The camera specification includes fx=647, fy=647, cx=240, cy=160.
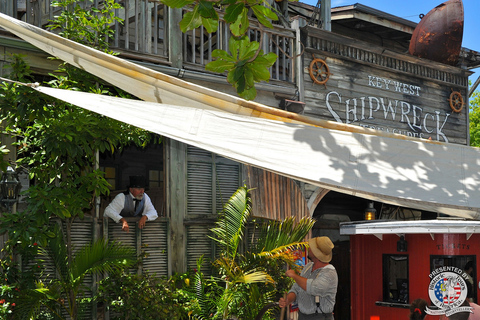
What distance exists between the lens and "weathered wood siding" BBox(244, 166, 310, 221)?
33.7ft

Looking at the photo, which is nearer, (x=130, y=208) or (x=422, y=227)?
(x=130, y=208)

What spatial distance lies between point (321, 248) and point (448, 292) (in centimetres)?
146

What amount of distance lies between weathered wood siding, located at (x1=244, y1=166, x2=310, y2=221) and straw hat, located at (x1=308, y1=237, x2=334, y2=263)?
113 inches

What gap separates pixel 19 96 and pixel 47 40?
1442 millimetres

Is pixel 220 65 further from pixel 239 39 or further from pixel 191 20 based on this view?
pixel 191 20

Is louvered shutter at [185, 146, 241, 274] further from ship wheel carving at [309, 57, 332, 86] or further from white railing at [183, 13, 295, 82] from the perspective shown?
ship wheel carving at [309, 57, 332, 86]

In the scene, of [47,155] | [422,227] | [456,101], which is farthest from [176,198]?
[456,101]

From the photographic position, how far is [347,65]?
1290cm

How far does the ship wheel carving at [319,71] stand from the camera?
12172mm

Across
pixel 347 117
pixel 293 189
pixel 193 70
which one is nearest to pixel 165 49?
pixel 193 70

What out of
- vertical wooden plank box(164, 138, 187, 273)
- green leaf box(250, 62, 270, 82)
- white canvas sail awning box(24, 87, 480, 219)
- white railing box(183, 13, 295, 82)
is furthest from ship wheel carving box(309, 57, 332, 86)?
white canvas sail awning box(24, 87, 480, 219)

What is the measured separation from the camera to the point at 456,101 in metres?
14.9

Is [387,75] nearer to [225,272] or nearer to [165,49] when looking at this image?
[165,49]

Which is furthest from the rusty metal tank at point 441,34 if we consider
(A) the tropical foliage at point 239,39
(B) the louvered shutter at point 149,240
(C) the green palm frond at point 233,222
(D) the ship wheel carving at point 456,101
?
(A) the tropical foliage at point 239,39
